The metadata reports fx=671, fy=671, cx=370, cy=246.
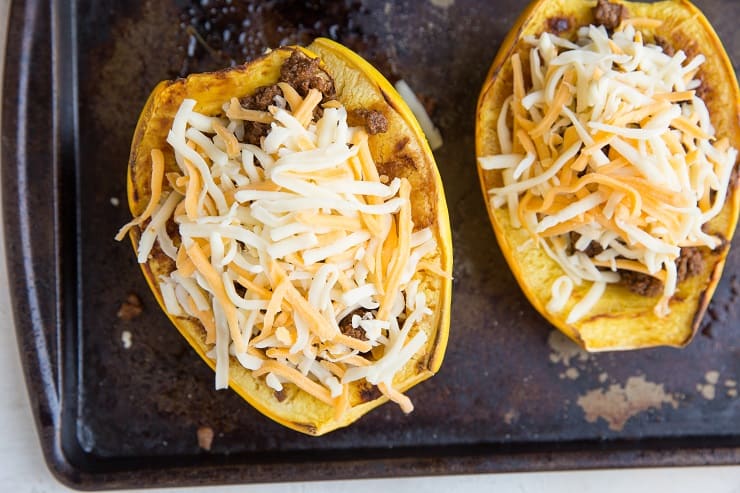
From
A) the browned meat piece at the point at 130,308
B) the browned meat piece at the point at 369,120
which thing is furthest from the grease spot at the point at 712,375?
the browned meat piece at the point at 130,308

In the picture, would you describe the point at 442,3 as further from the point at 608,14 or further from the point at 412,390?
the point at 412,390

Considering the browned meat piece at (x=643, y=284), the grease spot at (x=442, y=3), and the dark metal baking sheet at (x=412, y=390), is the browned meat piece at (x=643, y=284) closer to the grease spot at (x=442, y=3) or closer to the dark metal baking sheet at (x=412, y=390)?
the dark metal baking sheet at (x=412, y=390)

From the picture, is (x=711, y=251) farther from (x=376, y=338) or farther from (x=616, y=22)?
(x=376, y=338)

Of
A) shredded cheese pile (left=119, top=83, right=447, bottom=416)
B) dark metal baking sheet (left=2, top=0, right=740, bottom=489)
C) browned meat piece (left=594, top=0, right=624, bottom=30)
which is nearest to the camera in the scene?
shredded cheese pile (left=119, top=83, right=447, bottom=416)

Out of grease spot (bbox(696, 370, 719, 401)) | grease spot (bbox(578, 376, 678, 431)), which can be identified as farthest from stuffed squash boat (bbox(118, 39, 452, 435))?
grease spot (bbox(696, 370, 719, 401))

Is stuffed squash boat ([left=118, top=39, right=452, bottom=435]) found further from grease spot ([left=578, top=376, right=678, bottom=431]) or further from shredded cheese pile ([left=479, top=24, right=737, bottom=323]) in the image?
grease spot ([left=578, top=376, right=678, bottom=431])

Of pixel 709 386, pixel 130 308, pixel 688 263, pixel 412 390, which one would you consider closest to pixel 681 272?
pixel 688 263
